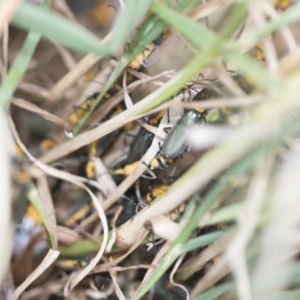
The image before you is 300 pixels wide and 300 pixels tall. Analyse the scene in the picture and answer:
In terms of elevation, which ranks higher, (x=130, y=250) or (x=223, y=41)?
(x=223, y=41)

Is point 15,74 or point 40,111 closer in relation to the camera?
point 15,74

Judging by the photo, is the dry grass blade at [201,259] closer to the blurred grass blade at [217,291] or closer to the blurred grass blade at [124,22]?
the blurred grass blade at [217,291]

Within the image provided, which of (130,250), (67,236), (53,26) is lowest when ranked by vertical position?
(67,236)

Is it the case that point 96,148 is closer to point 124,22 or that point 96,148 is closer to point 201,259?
point 201,259

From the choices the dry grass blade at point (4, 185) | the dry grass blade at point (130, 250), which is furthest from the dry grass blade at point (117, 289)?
the dry grass blade at point (4, 185)

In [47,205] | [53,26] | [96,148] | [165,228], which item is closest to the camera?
[53,26]

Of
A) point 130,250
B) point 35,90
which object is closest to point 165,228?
point 130,250

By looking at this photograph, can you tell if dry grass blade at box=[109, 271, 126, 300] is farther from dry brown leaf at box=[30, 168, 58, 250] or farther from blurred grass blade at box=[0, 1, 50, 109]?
blurred grass blade at box=[0, 1, 50, 109]

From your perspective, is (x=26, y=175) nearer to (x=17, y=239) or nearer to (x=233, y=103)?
(x=17, y=239)

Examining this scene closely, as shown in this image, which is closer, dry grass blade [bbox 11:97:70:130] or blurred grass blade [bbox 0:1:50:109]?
blurred grass blade [bbox 0:1:50:109]

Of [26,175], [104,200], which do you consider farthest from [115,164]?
[26,175]

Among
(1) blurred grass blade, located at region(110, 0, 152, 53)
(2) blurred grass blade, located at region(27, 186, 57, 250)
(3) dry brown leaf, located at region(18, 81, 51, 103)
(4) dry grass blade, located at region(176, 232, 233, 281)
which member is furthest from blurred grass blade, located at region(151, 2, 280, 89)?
(3) dry brown leaf, located at region(18, 81, 51, 103)
